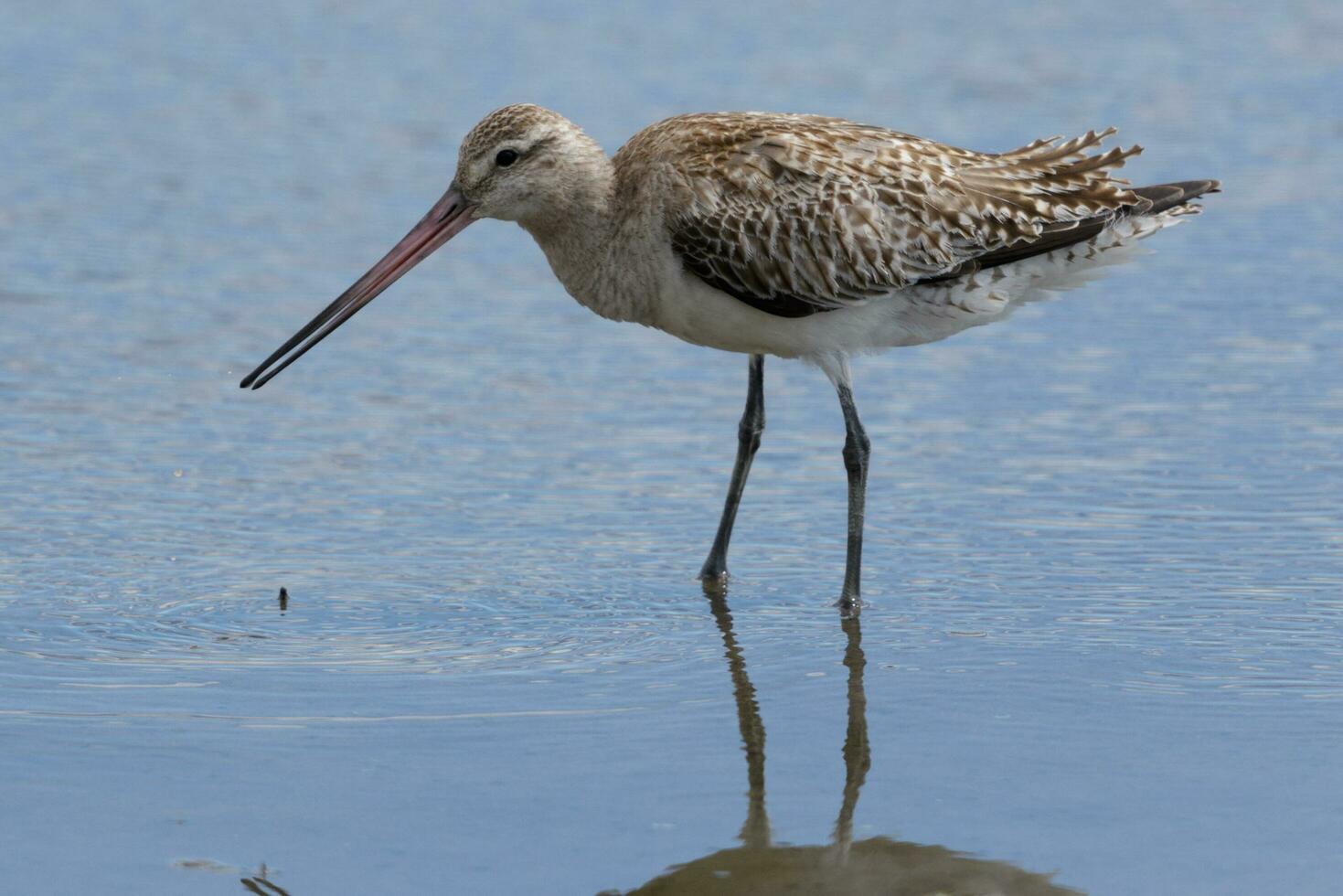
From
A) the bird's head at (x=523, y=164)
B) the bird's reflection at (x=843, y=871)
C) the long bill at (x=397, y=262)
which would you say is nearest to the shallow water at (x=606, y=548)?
the bird's reflection at (x=843, y=871)

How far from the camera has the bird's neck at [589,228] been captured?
279 inches

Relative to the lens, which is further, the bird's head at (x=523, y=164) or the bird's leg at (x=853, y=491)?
the bird's head at (x=523, y=164)

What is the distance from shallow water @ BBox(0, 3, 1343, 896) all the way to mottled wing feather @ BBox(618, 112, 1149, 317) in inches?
39.2

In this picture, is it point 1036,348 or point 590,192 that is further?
point 1036,348

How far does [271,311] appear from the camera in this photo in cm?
1012

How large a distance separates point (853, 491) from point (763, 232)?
0.97 m

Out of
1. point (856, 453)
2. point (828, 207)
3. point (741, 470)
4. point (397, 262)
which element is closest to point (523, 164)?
point (397, 262)

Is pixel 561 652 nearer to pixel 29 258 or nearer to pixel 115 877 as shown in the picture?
pixel 115 877

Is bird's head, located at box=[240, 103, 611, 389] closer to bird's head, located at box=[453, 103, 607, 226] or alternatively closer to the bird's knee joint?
bird's head, located at box=[453, 103, 607, 226]

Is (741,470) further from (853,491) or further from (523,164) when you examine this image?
(523,164)

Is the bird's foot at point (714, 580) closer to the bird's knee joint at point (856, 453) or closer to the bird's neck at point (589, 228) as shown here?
the bird's knee joint at point (856, 453)

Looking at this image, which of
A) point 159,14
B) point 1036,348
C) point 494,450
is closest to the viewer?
point 494,450

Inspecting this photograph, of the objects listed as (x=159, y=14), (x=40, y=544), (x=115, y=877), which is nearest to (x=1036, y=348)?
(x=40, y=544)

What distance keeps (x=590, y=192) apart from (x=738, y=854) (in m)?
3.08
